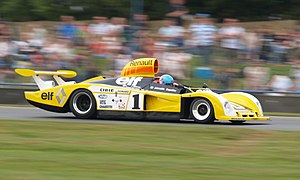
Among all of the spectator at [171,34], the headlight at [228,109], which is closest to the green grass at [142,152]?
the headlight at [228,109]

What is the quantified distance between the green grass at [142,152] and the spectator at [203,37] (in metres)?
4.62

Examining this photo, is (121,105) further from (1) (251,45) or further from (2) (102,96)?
(1) (251,45)

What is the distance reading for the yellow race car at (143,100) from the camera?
13.1m

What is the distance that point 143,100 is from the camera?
44.7ft

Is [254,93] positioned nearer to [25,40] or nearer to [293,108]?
[293,108]

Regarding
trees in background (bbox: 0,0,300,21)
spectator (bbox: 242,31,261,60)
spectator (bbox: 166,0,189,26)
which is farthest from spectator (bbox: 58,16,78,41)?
spectator (bbox: 242,31,261,60)

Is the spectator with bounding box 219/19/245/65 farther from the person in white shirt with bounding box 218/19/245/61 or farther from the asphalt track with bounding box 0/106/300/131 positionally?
the asphalt track with bounding box 0/106/300/131

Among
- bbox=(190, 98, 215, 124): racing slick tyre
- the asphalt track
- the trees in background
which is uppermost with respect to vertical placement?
the trees in background

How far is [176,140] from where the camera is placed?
10281mm

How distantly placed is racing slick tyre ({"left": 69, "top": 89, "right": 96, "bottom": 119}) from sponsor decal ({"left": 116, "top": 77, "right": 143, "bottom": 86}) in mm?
614

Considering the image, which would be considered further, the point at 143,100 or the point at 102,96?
the point at 102,96

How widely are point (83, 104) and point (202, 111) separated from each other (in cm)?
245

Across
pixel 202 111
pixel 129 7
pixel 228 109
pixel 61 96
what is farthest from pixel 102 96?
pixel 129 7

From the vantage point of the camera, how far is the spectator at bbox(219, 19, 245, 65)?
16406 mm
